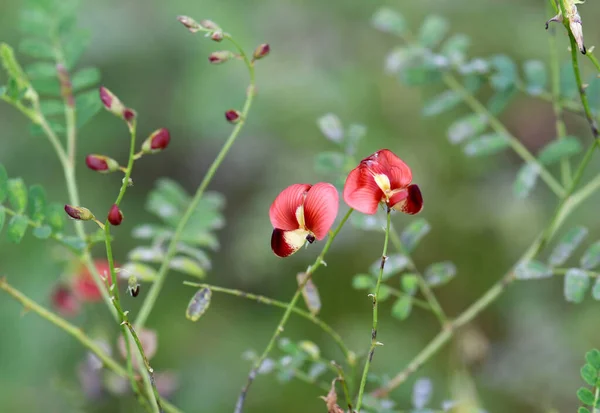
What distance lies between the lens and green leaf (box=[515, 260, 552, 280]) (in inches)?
27.3

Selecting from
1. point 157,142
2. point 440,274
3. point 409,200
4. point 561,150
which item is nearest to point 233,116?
point 157,142

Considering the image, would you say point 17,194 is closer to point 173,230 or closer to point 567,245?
point 173,230

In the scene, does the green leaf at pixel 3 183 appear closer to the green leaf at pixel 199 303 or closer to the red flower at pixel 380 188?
the green leaf at pixel 199 303

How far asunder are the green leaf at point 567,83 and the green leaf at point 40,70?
0.60 m

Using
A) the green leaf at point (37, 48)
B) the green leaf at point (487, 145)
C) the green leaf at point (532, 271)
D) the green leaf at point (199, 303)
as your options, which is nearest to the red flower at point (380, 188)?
the green leaf at point (199, 303)

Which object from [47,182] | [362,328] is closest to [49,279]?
[47,182]

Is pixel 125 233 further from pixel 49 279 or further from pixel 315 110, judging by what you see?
pixel 315 110

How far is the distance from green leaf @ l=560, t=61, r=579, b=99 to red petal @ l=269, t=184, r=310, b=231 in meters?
0.46

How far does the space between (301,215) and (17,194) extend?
0.28m

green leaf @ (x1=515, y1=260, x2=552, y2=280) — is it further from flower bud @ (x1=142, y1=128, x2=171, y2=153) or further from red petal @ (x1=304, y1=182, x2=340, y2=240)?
flower bud @ (x1=142, y1=128, x2=171, y2=153)

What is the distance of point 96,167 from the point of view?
22.4 inches

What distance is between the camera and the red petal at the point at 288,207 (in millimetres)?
527

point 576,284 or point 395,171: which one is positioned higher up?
point 395,171

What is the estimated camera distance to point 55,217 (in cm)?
67
